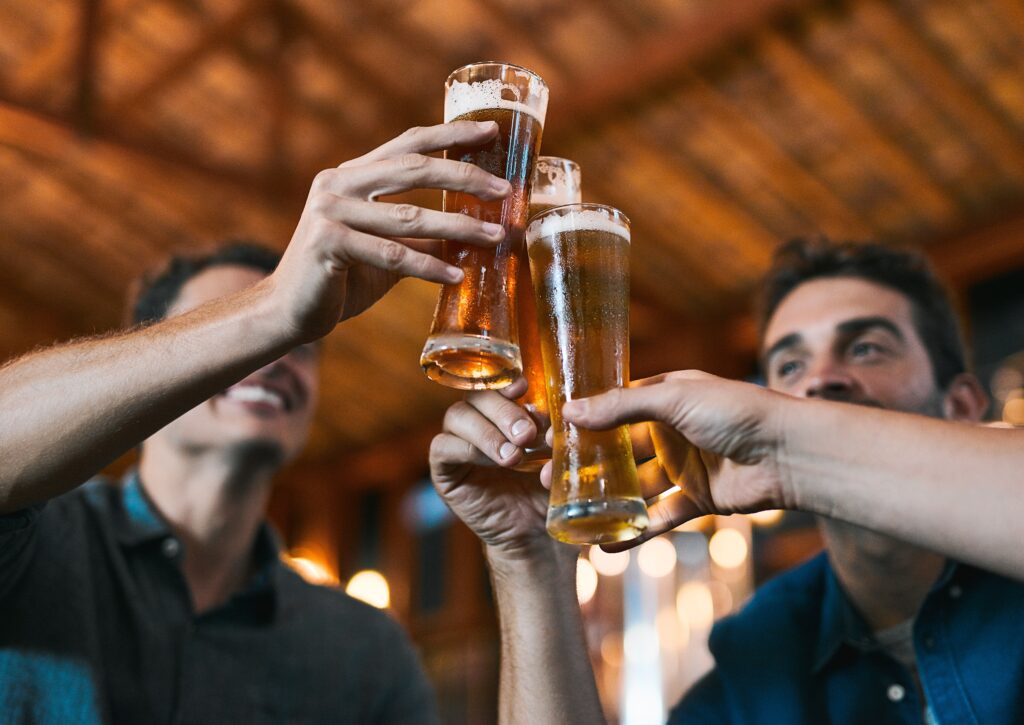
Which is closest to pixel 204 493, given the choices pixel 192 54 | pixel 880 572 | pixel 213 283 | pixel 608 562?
pixel 213 283

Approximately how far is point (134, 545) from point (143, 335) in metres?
0.79

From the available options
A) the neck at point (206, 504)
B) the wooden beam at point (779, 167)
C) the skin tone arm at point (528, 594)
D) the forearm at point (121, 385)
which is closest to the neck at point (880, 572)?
the skin tone arm at point (528, 594)

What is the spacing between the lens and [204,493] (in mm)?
2102

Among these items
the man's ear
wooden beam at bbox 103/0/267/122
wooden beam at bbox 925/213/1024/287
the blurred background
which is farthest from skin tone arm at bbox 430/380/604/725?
wooden beam at bbox 103/0/267/122

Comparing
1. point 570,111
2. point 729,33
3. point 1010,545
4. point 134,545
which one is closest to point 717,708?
point 1010,545

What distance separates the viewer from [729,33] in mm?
5562

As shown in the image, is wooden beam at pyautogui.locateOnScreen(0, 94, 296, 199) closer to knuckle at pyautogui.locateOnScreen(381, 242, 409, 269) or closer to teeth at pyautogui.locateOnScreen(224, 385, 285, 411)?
teeth at pyautogui.locateOnScreen(224, 385, 285, 411)

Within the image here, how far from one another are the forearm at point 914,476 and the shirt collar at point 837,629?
737mm

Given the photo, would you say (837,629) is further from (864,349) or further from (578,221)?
(578,221)

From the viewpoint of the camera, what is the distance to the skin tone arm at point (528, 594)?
146cm

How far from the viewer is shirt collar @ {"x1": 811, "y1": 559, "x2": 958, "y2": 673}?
67.6 inches

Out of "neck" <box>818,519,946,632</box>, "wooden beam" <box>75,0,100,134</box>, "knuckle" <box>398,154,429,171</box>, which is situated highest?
"wooden beam" <box>75,0,100,134</box>

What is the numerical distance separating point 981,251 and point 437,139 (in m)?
6.19

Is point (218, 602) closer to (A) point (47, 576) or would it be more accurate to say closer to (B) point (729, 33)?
(A) point (47, 576)
